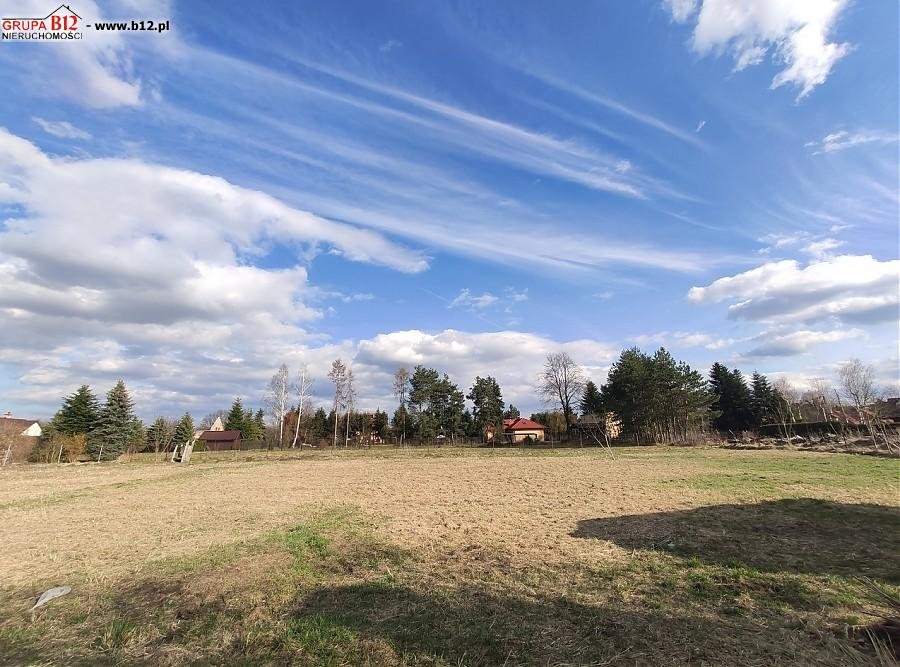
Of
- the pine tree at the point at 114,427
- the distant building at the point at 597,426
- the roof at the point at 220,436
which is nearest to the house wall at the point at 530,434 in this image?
the distant building at the point at 597,426

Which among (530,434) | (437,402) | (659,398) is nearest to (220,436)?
(437,402)

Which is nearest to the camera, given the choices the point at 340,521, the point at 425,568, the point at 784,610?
the point at 784,610

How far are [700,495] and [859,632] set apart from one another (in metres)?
9.67

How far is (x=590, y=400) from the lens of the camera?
71.9 metres

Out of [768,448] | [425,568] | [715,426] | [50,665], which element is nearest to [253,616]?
[50,665]

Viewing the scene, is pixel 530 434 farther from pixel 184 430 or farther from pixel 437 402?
pixel 184 430

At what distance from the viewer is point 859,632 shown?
4734 mm

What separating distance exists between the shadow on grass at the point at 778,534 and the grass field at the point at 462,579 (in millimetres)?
56

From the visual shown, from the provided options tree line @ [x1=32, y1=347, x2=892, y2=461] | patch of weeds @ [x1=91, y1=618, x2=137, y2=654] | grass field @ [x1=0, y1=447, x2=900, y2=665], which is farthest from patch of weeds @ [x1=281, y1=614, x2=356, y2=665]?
tree line @ [x1=32, y1=347, x2=892, y2=461]

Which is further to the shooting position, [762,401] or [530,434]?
[530,434]

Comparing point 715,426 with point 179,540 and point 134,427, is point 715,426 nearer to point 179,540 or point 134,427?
point 179,540

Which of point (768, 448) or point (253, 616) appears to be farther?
point (768, 448)

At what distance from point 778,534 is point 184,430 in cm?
6796

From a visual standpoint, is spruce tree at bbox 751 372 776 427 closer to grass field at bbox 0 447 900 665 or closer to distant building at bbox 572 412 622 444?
distant building at bbox 572 412 622 444
